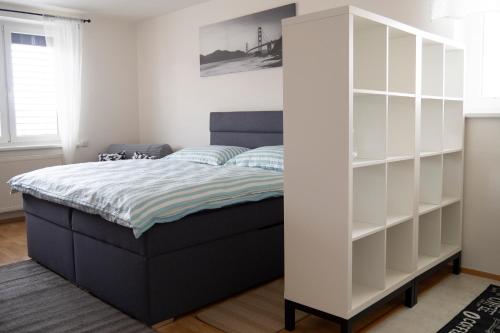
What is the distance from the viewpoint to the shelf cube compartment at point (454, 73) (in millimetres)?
3070

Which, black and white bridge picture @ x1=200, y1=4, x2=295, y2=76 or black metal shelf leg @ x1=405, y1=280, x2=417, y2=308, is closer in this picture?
black metal shelf leg @ x1=405, y1=280, x2=417, y2=308

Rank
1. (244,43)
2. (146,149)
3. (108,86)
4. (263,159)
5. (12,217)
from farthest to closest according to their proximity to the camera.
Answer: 1. (108,86)
2. (146,149)
3. (12,217)
4. (244,43)
5. (263,159)

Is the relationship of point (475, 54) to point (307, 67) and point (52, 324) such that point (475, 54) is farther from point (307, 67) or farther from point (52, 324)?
point (52, 324)

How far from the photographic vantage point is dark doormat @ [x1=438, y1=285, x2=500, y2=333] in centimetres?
231

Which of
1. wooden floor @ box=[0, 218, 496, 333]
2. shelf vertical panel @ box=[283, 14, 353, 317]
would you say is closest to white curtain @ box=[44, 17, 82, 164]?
wooden floor @ box=[0, 218, 496, 333]

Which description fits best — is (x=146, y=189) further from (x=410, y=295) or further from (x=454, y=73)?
(x=454, y=73)

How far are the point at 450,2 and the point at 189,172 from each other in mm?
2120

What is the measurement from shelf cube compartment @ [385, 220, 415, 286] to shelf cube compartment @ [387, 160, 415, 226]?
0.08 meters

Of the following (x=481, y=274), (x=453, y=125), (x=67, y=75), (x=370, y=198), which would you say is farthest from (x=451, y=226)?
(x=67, y=75)

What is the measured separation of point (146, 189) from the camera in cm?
259

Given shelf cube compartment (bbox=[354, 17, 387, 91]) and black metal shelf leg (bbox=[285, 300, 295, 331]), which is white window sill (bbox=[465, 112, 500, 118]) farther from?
black metal shelf leg (bbox=[285, 300, 295, 331])

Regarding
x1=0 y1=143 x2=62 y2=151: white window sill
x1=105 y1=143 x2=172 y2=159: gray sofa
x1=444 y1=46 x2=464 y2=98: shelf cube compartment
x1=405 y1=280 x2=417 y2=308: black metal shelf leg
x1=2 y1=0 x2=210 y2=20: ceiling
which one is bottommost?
x1=405 y1=280 x2=417 y2=308: black metal shelf leg

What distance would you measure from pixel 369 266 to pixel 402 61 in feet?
3.92

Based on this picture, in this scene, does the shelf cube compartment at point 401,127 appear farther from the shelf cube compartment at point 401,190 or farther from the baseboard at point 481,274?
the baseboard at point 481,274
